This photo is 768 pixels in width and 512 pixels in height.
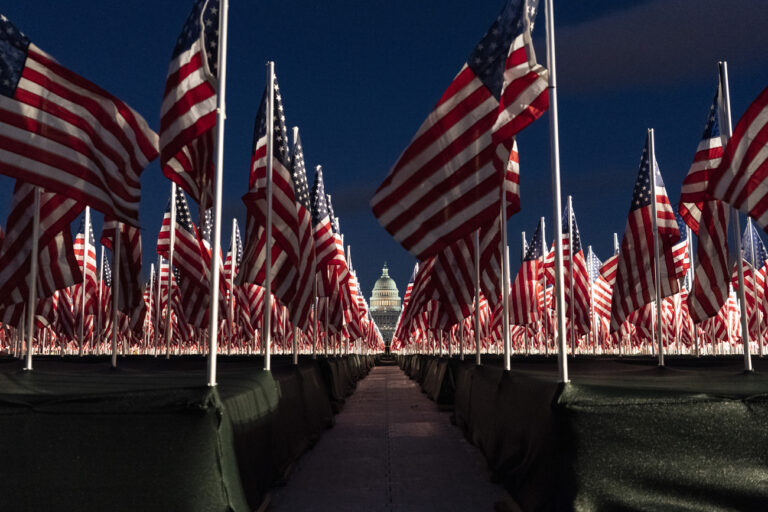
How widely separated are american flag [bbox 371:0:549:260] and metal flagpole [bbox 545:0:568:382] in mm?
368

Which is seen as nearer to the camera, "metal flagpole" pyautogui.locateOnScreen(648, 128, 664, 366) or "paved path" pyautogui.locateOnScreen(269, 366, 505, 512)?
"paved path" pyautogui.locateOnScreen(269, 366, 505, 512)

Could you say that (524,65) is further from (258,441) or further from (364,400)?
(364,400)

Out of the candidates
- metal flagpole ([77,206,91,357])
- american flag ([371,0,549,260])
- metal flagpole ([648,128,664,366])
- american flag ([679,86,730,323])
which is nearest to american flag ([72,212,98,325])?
metal flagpole ([77,206,91,357])

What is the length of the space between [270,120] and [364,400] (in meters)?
11.5

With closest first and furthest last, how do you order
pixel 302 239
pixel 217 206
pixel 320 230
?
pixel 217 206 < pixel 302 239 < pixel 320 230

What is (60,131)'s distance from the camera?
825 centimetres

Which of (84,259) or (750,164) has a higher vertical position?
(84,259)

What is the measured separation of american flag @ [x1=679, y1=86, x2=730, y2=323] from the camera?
11930 mm

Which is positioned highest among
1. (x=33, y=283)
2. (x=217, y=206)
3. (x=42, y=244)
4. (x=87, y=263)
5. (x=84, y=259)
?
(x=87, y=263)

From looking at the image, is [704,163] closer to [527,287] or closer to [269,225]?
[269,225]

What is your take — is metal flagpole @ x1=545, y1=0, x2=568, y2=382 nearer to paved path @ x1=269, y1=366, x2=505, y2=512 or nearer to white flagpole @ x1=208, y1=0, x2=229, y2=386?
paved path @ x1=269, y1=366, x2=505, y2=512

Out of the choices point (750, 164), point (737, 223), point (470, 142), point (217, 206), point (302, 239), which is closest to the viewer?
point (217, 206)

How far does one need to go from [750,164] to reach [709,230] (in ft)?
9.63

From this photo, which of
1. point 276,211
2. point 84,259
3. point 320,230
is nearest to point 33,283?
point 276,211
